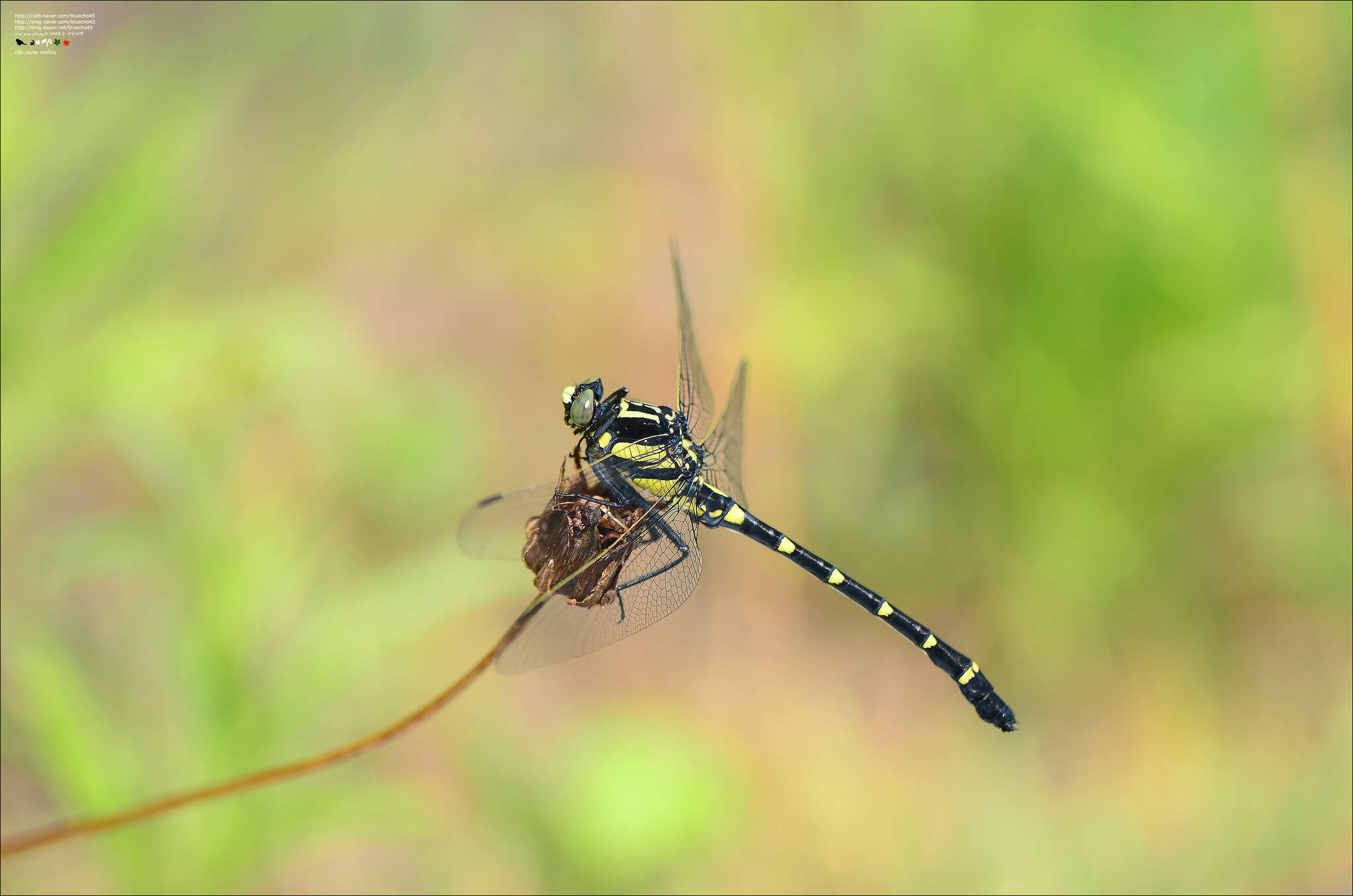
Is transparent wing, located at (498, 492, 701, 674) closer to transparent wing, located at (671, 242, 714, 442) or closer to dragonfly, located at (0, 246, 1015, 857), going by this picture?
dragonfly, located at (0, 246, 1015, 857)

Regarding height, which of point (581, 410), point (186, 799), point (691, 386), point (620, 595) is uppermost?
point (691, 386)

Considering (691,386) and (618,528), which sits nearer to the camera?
(618,528)

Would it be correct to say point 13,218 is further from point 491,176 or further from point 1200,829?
point 1200,829

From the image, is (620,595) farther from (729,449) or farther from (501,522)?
(729,449)

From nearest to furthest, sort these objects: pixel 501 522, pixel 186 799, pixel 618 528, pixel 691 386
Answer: pixel 186 799, pixel 618 528, pixel 501 522, pixel 691 386

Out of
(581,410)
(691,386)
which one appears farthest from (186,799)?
(691,386)

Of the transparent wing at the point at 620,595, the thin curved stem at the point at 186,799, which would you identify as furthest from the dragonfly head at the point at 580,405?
the thin curved stem at the point at 186,799

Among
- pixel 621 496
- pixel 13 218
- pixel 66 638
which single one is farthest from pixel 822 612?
pixel 13 218
